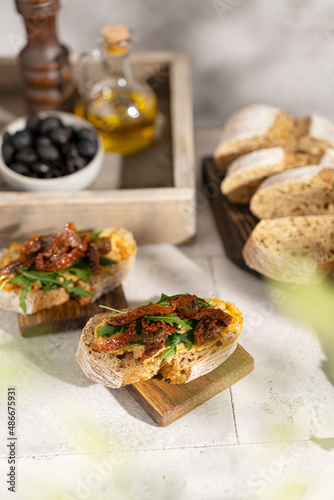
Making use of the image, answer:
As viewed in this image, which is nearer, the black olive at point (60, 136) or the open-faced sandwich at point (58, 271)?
the open-faced sandwich at point (58, 271)

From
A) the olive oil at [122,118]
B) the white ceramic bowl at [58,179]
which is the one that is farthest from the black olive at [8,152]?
→ the olive oil at [122,118]

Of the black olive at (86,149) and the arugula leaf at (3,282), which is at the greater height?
the black olive at (86,149)

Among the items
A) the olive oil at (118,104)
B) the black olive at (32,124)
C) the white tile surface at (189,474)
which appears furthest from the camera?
the olive oil at (118,104)

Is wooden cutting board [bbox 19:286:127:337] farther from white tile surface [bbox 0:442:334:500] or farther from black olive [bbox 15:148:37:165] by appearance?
black olive [bbox 15:148:37:165]

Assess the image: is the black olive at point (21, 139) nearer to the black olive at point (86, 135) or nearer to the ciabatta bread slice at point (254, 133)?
the black olive at point (86, 135)

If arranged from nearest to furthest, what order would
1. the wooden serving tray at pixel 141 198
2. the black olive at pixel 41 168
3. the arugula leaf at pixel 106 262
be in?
the arugula leaf at pixel 106 262 < the wooden serving tray at pixel 141 198 < the black olive at pixel 41 168

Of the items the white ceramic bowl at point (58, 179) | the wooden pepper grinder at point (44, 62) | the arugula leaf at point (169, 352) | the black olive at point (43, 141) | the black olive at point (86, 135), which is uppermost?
the wooden pepper grinder at point (44, 62)
